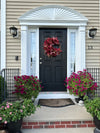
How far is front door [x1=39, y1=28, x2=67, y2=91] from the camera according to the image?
12.3 ft

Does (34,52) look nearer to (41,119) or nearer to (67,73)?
(67,73)

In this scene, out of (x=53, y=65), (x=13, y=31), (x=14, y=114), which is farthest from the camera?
(x=53, y=65)

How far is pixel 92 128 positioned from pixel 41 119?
992 mm

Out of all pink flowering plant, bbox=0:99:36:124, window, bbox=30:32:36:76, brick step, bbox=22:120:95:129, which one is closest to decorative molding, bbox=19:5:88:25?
window, bbox=30:32:36:76

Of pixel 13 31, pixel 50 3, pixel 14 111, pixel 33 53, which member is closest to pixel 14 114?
pixel 14 111

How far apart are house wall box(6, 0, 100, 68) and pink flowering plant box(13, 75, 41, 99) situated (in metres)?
0.64

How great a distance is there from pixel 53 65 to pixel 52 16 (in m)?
1.48

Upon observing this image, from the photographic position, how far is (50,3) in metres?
3.60

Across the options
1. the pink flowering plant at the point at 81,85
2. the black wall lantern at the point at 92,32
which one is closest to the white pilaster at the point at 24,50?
the pink flowering plant at the point at 81,85

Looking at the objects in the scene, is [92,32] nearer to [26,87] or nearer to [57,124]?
[26,87]

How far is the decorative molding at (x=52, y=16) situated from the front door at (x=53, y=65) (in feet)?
1.06

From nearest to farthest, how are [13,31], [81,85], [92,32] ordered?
1. [81,85]
2. [13,31]
3. [92,32]

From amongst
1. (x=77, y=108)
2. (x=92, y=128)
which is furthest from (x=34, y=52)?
(x=92, y=128)

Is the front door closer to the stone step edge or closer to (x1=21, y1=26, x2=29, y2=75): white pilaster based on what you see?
(x1=21, y1=26, x2=29, y2=75): white pilaster
